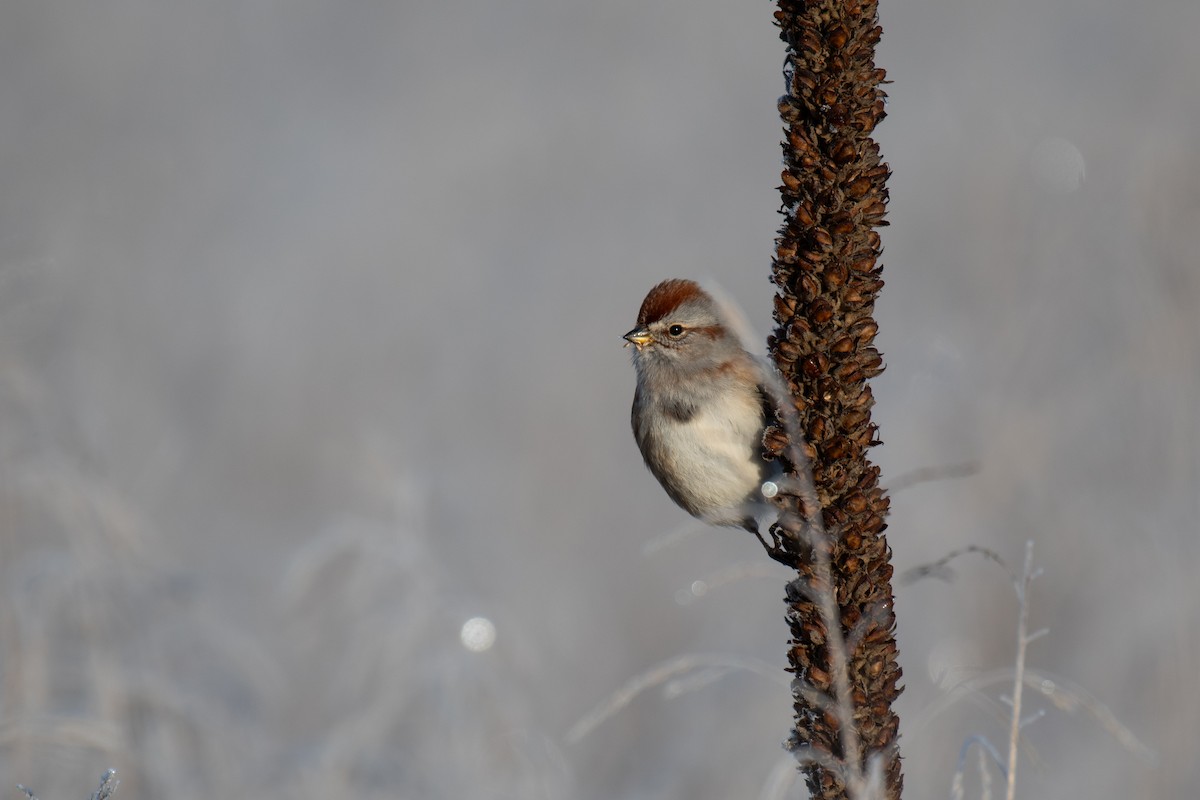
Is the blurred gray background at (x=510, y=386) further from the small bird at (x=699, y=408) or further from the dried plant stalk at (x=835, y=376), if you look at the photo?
the small bird at (x=699, y=408)

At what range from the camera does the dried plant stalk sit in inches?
91.7

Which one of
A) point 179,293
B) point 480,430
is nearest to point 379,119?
point 179,293

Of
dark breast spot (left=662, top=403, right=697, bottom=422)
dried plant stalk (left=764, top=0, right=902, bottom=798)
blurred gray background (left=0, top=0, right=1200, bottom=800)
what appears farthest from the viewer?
blurred gray background (left=0, top=0, right=1200, bottom=800)

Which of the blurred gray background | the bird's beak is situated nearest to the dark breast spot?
the bird's beak

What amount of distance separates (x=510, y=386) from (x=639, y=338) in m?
3.73

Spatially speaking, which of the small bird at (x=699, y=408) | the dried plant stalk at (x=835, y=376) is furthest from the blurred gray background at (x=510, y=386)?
the small bird at (x=699, y=408)

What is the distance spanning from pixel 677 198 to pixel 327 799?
6440 mm

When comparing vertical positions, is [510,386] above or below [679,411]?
above

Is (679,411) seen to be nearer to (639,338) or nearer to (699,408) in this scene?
(699,408)

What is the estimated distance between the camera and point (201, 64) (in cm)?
1046

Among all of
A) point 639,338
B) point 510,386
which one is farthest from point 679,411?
point 510,386

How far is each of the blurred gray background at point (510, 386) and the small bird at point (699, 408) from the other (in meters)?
0.91

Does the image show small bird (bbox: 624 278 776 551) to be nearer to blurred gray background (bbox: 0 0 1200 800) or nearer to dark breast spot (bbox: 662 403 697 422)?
dark breast spot (bbox: 662 403 697 422)

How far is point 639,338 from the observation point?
3.94 metres
